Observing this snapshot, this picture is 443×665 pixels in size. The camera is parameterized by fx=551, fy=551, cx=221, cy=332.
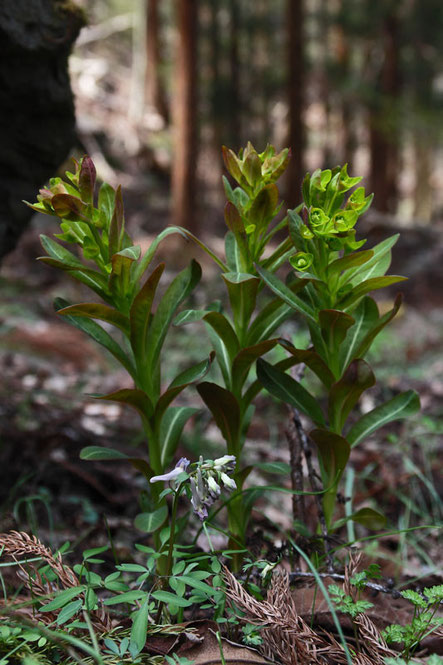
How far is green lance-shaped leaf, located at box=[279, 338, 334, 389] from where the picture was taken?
1.44 metres

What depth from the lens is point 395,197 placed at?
729 inches

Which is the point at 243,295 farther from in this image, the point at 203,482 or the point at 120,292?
the point at 203,482

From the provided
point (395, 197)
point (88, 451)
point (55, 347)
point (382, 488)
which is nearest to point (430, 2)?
point (395, 197)

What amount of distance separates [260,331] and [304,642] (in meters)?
0.78

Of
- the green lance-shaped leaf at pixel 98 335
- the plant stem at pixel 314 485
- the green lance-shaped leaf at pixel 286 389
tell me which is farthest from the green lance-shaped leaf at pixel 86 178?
the plant stem at pixel 314 485

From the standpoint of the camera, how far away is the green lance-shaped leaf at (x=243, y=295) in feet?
4.79

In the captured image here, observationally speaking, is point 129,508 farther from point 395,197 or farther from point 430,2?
point 430,2

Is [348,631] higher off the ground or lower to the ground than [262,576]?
lower

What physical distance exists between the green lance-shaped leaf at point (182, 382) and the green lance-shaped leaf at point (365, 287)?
1.26 ft

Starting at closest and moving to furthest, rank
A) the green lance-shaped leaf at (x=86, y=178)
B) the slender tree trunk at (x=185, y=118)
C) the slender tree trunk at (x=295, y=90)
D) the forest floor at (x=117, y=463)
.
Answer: the green lance-shaped leaf at (x=86, y=178) → the forest floor at (x=117, y=463) → the slender tree trunk at (x=185, y=118) → the slender tree trunk at (x=295, y=90)

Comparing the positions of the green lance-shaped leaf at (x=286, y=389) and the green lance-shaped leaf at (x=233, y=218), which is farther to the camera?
the green lance-shaped leaf at (x=286, y=389)

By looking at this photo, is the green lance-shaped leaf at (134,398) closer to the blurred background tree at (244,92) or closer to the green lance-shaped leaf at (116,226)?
the green lance-shaped leaf at (116,226)

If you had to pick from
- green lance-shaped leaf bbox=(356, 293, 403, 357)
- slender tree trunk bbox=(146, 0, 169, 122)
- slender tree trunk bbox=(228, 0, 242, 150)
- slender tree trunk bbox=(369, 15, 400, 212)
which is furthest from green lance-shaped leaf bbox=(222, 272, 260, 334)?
slender tree trunk bbox=(146, 0, 169, 122)

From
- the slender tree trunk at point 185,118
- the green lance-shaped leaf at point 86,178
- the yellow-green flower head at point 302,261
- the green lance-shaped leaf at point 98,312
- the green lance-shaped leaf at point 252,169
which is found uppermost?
the slender tree trunk at point 185,118
